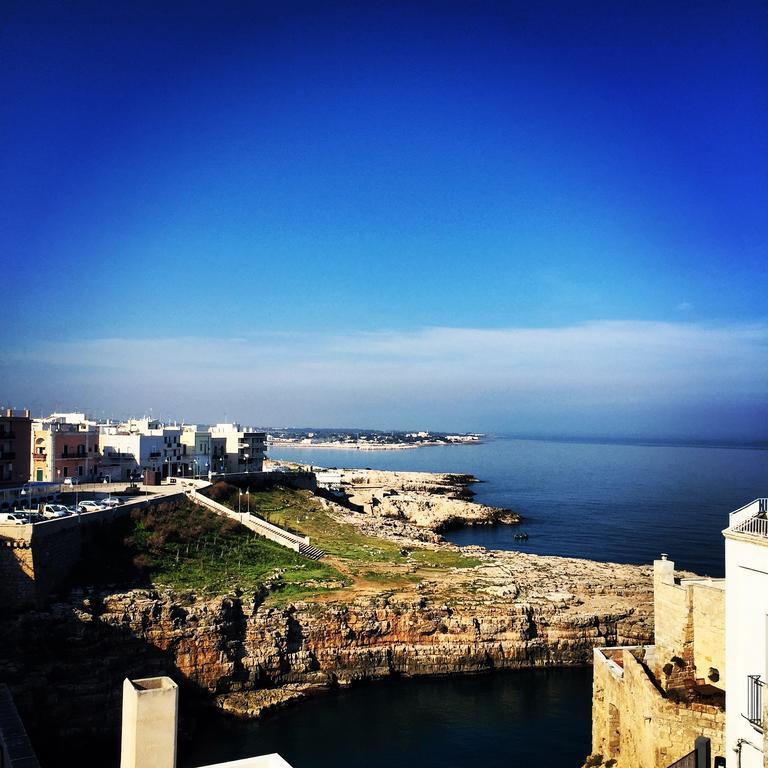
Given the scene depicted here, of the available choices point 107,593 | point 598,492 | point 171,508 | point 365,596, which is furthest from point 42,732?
point 598,492

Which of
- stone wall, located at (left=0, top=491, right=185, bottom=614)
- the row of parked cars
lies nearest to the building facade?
the row of parked cars

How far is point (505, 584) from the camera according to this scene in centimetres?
3466

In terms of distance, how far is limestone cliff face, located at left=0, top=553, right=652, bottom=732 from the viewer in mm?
23594

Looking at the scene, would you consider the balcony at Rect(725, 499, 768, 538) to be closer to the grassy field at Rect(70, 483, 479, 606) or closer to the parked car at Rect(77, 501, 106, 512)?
the grassy field at Rect(70, 483, 479, 606)

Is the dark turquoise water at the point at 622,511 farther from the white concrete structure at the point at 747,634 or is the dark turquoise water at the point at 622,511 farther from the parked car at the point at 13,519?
the parked car at the point at 13,519

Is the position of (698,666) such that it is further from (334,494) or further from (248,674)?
(334,494)

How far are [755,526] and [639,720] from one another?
520 cm

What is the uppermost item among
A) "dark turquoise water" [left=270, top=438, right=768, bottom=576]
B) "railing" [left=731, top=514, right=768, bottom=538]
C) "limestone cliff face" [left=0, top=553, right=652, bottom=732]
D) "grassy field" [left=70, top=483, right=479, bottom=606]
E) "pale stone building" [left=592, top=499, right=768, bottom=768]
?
"railing" [left=731, top=514, right=768, bottom=538]

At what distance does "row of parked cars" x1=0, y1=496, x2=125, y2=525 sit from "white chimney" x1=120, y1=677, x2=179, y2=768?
1941 centimetres

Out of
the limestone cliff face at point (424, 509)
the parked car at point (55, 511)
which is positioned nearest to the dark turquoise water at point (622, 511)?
the limestone cliff face at point (424, 509)

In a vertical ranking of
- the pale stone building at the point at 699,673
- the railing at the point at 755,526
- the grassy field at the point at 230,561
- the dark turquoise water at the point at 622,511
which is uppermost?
the railing at the point at 755,526

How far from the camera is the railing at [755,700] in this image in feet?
32.8

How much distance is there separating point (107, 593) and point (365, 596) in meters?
10.3

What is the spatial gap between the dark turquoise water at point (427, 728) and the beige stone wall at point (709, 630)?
11.1 metres
